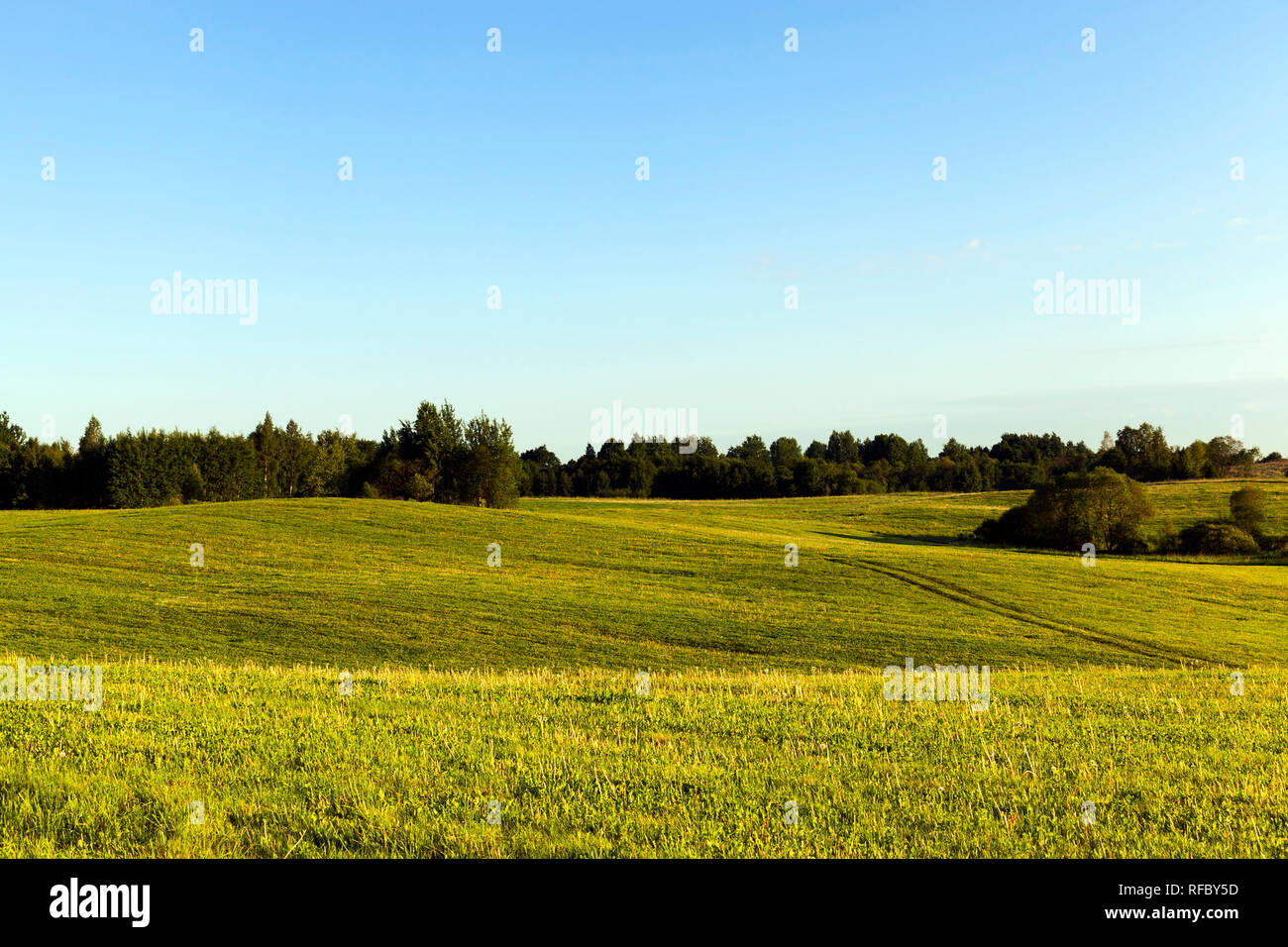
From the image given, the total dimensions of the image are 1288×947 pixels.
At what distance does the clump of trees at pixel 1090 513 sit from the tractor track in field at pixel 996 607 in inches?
1215

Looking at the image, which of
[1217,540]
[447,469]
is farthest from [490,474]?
[1217,540]

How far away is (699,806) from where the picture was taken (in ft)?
22.1

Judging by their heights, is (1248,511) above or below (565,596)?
above

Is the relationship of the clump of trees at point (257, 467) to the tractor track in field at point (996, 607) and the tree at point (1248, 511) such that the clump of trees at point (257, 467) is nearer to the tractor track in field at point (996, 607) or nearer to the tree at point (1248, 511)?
the tractor track in field at point (996, 607)

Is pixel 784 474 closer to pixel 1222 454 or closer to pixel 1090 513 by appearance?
pixel 1222 454

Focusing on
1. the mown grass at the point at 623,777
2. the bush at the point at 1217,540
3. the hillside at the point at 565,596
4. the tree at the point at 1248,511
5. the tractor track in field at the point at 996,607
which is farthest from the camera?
the tree at the point at 1248,511

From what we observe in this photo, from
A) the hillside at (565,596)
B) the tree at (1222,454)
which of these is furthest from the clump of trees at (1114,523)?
the tree at (1222,454)

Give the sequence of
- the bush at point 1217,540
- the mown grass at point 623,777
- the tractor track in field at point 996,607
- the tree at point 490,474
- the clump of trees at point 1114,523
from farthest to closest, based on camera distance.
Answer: the tree at point 490,474
the clump of trees at point 1114,523
the bush at point 1217,540
the tractor track in field at point 996,607
the mown grass at point 623,777

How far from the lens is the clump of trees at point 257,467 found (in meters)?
93.4

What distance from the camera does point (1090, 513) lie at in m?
78.1

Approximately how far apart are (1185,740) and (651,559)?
153ft

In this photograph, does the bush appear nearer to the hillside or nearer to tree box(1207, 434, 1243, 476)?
the hillside

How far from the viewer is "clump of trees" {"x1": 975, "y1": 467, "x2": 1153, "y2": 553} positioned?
3029 inches

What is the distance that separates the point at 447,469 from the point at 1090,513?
64084mm
